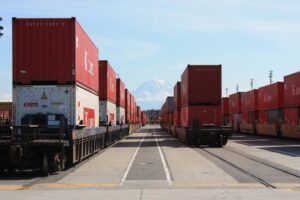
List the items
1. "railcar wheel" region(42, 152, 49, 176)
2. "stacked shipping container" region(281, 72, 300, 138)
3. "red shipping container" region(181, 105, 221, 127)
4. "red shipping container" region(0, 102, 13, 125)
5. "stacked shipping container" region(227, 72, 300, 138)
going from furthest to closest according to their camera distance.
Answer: "stacked shipping container" region(227, 72, 300, 138) < "stacked shipping container" region(281, 72, 300, 138) < "red shipping container" region(181, 105, 221, 127) < "red shipping container" region(0, 102, 13, 125) < "railcar wheel" region(42, 152, 49, 176)

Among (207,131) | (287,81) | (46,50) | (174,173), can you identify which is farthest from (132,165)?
(287,81)

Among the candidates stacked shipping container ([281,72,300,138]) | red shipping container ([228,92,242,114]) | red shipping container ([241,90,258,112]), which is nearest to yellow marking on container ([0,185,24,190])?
stacked shipping container ([281,72,300,138])

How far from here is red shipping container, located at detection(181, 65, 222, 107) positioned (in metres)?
34.9

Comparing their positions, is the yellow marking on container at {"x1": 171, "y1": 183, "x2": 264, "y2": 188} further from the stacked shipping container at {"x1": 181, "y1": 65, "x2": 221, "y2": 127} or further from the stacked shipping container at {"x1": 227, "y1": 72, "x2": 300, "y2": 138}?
the stacked shipping container at {"x1": 227, "y1": 72, "x2": 300, "y2": 138}

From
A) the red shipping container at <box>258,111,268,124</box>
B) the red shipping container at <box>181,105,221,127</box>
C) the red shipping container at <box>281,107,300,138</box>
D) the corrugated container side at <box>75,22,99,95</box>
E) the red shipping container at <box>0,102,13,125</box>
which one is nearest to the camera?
the red shipping container at <box>0,102,13,125</box>

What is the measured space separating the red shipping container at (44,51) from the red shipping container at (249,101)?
137 ft

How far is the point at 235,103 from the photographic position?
69250 millimetres

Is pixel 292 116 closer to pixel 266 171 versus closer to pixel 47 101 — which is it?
pixel 266 171

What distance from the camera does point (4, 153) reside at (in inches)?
619

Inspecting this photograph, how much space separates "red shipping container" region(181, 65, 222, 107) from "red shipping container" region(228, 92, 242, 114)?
32.1m

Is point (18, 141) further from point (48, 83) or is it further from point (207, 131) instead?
point (207, 131)

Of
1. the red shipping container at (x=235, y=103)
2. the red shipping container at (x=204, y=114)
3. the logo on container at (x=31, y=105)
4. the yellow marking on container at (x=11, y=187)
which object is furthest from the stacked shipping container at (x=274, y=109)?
the yellow marking on container at (x=11, y=187)

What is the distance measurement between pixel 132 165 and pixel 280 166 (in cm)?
520

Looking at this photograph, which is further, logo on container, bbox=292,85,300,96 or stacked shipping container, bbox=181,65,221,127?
logo on container, bbox=292,85,300,96
